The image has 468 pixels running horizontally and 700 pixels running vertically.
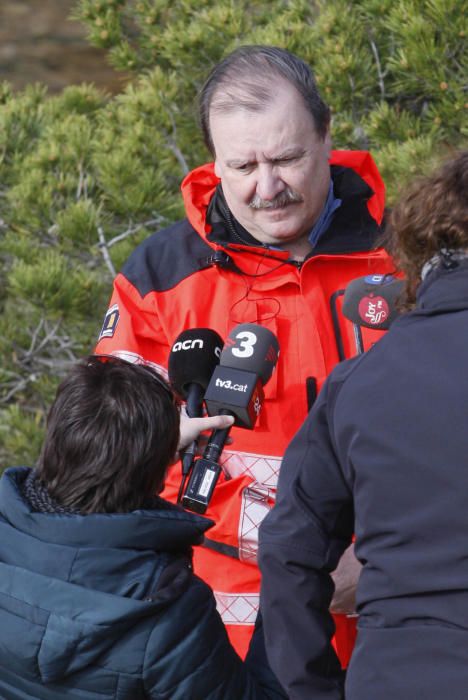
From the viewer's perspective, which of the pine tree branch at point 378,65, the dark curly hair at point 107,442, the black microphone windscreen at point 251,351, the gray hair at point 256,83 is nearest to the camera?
the dark curly hair at point 107,442

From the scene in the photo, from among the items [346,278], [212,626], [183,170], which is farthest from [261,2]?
[212,626]

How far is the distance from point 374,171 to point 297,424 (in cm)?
66

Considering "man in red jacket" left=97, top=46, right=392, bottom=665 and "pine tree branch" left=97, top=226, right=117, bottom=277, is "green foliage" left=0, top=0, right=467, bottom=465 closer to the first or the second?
"pine tree branch" left=97, top=226, right=117, bottom=277

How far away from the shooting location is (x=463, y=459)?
1.43 metres

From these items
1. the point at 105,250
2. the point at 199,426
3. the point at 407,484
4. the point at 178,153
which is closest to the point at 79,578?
the point at 199,426

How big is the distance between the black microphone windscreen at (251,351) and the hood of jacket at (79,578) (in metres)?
0.42

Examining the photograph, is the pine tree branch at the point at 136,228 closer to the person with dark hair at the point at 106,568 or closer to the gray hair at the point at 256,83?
the gray hair at the point at 256,83

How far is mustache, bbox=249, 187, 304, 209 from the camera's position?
7.79ft

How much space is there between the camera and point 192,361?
82.0 inches

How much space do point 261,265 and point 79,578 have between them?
37.9 inches

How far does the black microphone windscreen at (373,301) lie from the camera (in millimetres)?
2102

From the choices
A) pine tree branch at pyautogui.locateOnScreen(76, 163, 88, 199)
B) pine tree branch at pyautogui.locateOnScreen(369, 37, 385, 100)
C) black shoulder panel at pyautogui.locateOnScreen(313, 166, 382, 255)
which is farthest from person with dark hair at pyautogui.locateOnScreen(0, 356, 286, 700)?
pine tree branch at pyautogui.locateOnScreen(76, 163, 88, 199)

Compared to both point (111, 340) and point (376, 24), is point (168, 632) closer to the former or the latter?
point (111, 340)

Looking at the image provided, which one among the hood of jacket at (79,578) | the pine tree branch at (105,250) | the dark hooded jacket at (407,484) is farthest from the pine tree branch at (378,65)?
the hood of jacket at (79,578)
